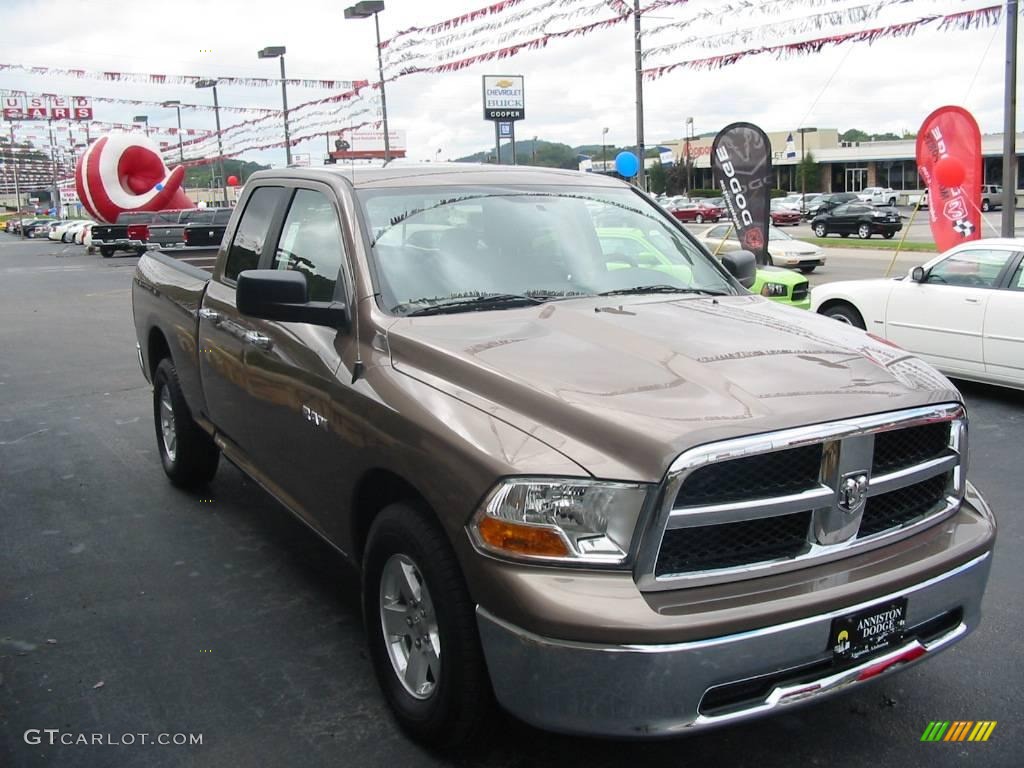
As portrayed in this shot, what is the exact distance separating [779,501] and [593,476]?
0.51 metres

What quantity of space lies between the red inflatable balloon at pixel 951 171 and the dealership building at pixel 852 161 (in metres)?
56.2

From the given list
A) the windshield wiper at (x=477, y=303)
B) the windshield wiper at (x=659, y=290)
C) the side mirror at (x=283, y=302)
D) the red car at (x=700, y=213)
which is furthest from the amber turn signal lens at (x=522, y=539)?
the red car at (x=700, y=213)

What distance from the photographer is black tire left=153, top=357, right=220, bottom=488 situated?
5.77 m

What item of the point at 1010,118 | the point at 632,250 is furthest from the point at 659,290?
the point at 1010,118

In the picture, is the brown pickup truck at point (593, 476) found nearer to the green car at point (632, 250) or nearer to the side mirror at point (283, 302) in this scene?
the side mirror at point (283, 302)

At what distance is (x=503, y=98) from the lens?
40438 millimetres

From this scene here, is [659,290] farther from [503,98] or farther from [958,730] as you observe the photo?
[503,98]

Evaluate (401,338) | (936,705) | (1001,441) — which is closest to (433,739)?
(401,338)

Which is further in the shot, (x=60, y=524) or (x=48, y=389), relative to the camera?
(x=48, y=389)

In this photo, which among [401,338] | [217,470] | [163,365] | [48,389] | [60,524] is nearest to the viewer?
[401,338]

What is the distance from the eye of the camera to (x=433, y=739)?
10.1 feet

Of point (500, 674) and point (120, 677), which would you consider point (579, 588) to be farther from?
point (120, 677)

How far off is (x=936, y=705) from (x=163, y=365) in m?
4.65

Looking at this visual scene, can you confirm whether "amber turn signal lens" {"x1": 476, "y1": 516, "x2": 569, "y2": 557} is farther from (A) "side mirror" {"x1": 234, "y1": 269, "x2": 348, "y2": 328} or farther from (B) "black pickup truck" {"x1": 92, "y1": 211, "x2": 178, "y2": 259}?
(B) "black pickup truck" {"x1": 92, "y1": 211, "x2": 178, "y2": 259}
